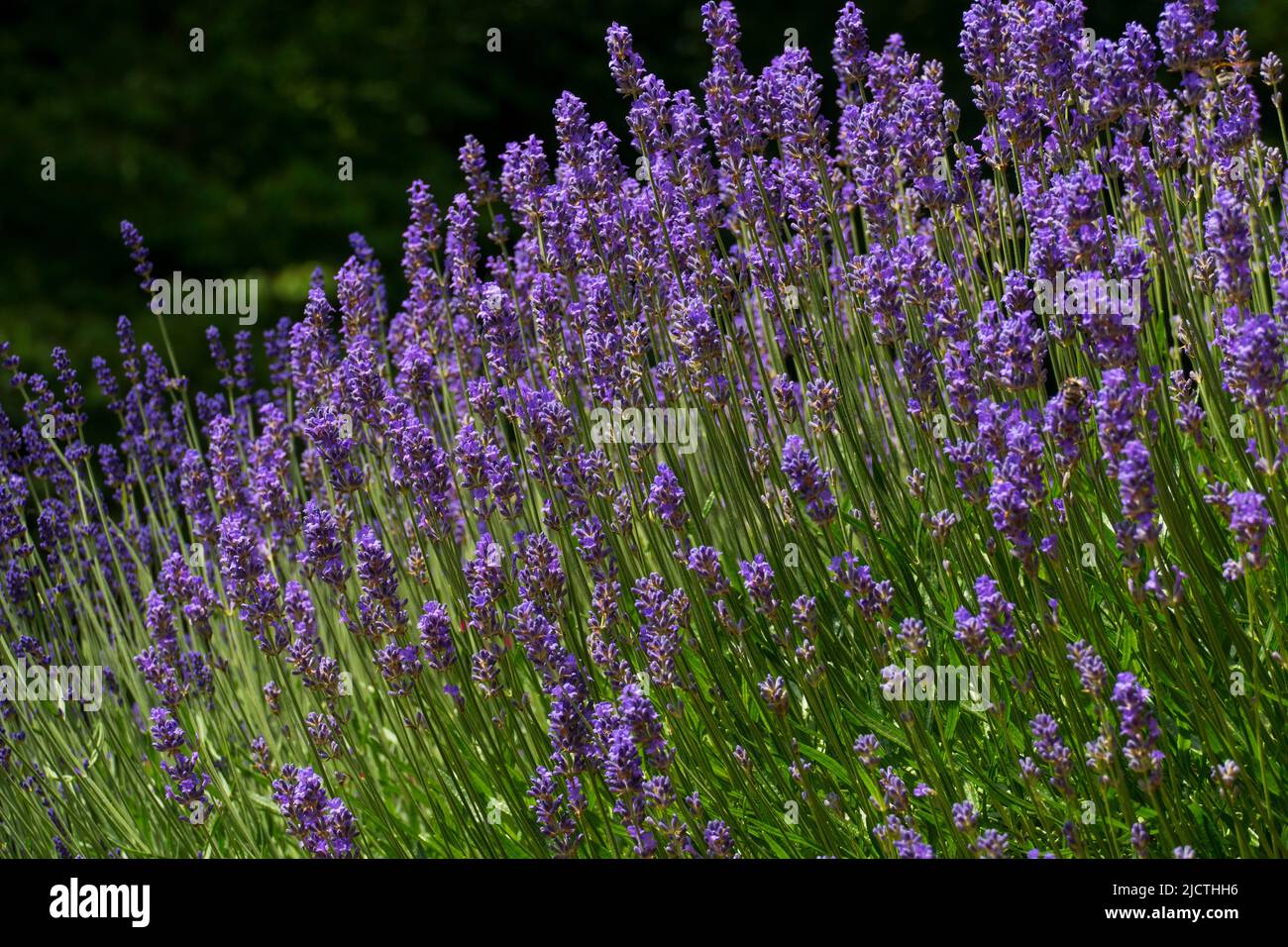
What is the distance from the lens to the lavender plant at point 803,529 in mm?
2350

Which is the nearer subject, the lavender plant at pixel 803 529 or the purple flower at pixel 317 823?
the lavender plant at pixel 803 529

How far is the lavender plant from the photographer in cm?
235

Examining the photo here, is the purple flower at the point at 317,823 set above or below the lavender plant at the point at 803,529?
below

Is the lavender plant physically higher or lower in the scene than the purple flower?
higher

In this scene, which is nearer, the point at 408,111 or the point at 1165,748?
the point at 1165,748

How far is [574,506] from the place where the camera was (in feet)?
9.73

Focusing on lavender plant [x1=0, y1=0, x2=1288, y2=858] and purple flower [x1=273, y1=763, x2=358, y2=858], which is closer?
lavender plant [x1=0, y1=0, x2=1288, y2=858]

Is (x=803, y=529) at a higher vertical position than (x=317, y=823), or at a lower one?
higher

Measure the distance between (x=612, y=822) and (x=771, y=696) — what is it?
67 centimetres

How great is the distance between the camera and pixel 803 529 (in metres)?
3.00

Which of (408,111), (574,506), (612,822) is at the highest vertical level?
(408,111)

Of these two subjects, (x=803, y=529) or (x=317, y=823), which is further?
(x=803, y=529)
